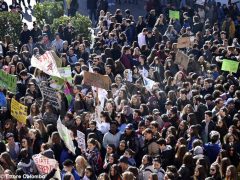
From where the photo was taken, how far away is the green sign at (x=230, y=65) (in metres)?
21.3

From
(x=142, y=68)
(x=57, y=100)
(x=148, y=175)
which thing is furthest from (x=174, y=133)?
(x=142, y=68)

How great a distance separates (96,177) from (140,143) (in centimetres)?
221

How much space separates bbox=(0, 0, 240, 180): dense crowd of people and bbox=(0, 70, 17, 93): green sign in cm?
33

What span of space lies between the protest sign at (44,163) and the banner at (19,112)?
2543 mm

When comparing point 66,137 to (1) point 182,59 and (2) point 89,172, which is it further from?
(1) point 182,59

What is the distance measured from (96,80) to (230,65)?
13.4 ft

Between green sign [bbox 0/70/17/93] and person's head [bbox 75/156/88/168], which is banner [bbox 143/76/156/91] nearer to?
green sign [bbox 0/70/17/93]

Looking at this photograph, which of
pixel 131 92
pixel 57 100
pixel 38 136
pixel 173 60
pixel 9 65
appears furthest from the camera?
pixel 173 60

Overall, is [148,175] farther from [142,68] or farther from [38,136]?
[142,68]

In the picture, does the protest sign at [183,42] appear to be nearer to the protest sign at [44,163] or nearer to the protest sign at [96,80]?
the protest sign at [96,80]

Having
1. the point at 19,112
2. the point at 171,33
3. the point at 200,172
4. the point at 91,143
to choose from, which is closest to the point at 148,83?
the point at 19,112

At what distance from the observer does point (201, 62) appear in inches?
885

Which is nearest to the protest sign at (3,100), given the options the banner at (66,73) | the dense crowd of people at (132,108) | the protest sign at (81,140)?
the dense crowd of people at (132,108)

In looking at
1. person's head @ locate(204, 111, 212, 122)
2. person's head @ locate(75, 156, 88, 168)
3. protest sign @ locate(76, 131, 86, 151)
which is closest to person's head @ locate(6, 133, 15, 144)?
protest sign @ locate(76, 131, 86, 151)
